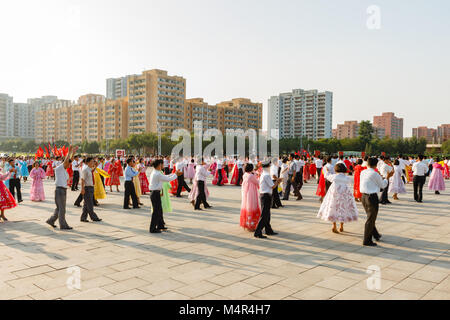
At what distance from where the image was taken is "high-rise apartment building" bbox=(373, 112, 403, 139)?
621 ft

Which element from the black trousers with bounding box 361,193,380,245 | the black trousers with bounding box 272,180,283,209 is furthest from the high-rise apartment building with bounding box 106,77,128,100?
the black trousers with bounding box 361,193,380,245

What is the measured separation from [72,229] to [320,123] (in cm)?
13870

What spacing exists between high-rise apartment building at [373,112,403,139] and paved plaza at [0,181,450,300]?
7719 inches

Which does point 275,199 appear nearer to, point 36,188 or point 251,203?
point 251,203

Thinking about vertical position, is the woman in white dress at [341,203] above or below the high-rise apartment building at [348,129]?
below

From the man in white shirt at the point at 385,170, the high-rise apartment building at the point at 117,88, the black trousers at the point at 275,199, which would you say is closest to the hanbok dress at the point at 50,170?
the black trousers at the point at 275,199

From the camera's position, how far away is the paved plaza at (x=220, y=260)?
15.6 ft

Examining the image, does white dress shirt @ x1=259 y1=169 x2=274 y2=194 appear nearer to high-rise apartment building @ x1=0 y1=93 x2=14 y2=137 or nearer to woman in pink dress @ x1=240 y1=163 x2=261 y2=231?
woman in pink dress @ x1=240 y1=163 x2=261 y2=231

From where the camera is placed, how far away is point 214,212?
11.2m

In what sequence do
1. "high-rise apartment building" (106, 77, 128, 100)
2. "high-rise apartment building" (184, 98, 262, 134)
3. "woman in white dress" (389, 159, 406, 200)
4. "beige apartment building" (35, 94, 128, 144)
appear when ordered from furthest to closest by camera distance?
"high-rise apartment building" (106, 77, 128, 100)
"high-rise apartment building" (184, 98, 262, 134)
"beige apartment building" (35, 94, 128, 144)
"woman in white dress" (389, 159, 406, 200)

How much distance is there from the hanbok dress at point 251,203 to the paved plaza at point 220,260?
251 millimetres

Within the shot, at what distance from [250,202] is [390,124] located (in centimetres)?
20170

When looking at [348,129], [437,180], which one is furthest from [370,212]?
[348,129]

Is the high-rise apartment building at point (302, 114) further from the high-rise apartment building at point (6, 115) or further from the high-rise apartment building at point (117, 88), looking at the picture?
the high-rise apartment building at point (6, 115)
